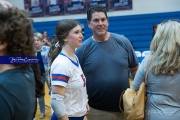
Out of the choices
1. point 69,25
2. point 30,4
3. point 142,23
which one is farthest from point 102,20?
point 30,4

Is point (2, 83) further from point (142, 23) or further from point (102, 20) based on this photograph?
point (142, 23)

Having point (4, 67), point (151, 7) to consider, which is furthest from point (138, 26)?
point (4, 67)

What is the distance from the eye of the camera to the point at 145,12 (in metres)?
9.67

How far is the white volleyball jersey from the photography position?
213 centimetres

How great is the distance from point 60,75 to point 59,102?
8.0 inches

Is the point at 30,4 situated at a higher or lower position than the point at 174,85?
higher

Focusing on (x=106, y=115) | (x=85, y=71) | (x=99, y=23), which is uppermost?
(x=99, y=23)

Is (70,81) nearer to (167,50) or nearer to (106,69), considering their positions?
(106,69)

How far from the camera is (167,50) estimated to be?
192cm

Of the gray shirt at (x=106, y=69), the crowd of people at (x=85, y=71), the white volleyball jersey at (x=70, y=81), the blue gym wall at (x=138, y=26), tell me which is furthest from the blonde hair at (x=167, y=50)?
the blue gym wall at (x=138, y=26)

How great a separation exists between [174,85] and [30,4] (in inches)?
388

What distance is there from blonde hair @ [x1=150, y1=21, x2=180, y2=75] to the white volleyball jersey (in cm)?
62

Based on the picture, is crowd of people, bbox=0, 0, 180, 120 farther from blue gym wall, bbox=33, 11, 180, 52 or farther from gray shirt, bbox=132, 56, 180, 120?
blue gym wall, bbox=33, 11, 180, 52

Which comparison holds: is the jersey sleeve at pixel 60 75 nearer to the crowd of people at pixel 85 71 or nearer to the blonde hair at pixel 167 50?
the crowd of people at pixel 85 71
